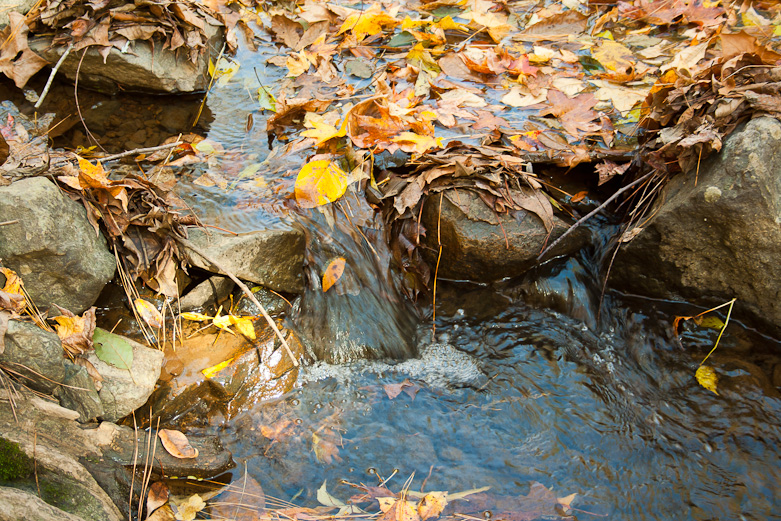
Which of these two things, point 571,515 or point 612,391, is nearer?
point 571,515

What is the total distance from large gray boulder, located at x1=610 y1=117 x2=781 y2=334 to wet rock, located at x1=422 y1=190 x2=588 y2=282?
0.50 meters

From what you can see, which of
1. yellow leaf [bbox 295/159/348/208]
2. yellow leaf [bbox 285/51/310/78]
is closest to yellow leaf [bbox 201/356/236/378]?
yellow leaf [bbox 295/159/348/208]

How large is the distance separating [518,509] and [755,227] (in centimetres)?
179

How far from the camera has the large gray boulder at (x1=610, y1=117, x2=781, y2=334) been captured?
2.50 m

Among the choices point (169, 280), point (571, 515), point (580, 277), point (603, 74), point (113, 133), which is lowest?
point (571, 515)

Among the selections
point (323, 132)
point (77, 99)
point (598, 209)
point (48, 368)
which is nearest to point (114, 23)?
point (77, 99)

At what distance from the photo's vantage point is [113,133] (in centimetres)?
368

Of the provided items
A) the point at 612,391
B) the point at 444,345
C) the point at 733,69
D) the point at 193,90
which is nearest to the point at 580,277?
the point at 612,391

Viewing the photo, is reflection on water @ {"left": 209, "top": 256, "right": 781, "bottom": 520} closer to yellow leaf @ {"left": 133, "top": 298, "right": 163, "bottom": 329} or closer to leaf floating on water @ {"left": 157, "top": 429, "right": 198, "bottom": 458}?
leaf floating on water @ {"left": 157, "top": 429, "right": 198, "bottom": 458}

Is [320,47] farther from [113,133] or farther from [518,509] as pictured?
[518,509]

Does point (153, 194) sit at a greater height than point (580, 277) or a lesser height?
greater

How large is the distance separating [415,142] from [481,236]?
68 cm

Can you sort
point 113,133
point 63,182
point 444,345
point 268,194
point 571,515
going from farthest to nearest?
point 113,133
point 268,194
point 444,345
point 63,182
point 571,515

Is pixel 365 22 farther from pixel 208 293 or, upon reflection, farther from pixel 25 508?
pixel 25 508
